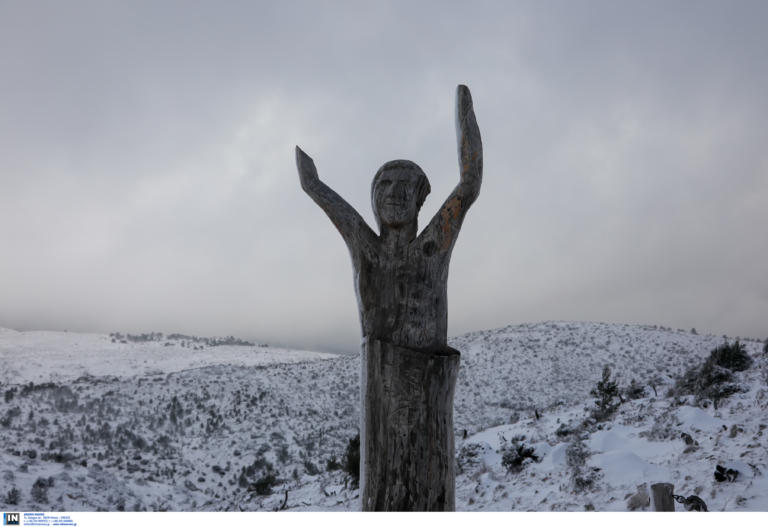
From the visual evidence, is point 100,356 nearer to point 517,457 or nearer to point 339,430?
point 339,430

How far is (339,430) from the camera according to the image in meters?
17.2

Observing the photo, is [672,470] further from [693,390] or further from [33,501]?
[33,501]

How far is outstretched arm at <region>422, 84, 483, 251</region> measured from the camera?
11.2ft

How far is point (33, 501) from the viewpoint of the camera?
28.7ft

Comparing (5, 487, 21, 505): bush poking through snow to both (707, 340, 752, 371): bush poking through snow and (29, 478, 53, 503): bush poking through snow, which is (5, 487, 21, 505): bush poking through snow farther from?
(707, 340, 752, 371): bush poking through snow

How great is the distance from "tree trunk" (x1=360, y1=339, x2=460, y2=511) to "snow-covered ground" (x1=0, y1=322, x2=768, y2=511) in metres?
3.88

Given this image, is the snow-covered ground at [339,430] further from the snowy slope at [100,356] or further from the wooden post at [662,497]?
the wooden post at [662,497]

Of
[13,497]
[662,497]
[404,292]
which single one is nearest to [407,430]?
[404,292]

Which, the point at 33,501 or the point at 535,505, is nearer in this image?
the point at 535,505

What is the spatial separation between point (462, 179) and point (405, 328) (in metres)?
1.08

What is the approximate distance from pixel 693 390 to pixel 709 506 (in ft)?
21.2

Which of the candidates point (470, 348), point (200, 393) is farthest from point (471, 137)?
point (470, 348)

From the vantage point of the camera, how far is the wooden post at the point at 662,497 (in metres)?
4.59

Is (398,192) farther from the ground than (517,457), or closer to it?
farther from the ground
